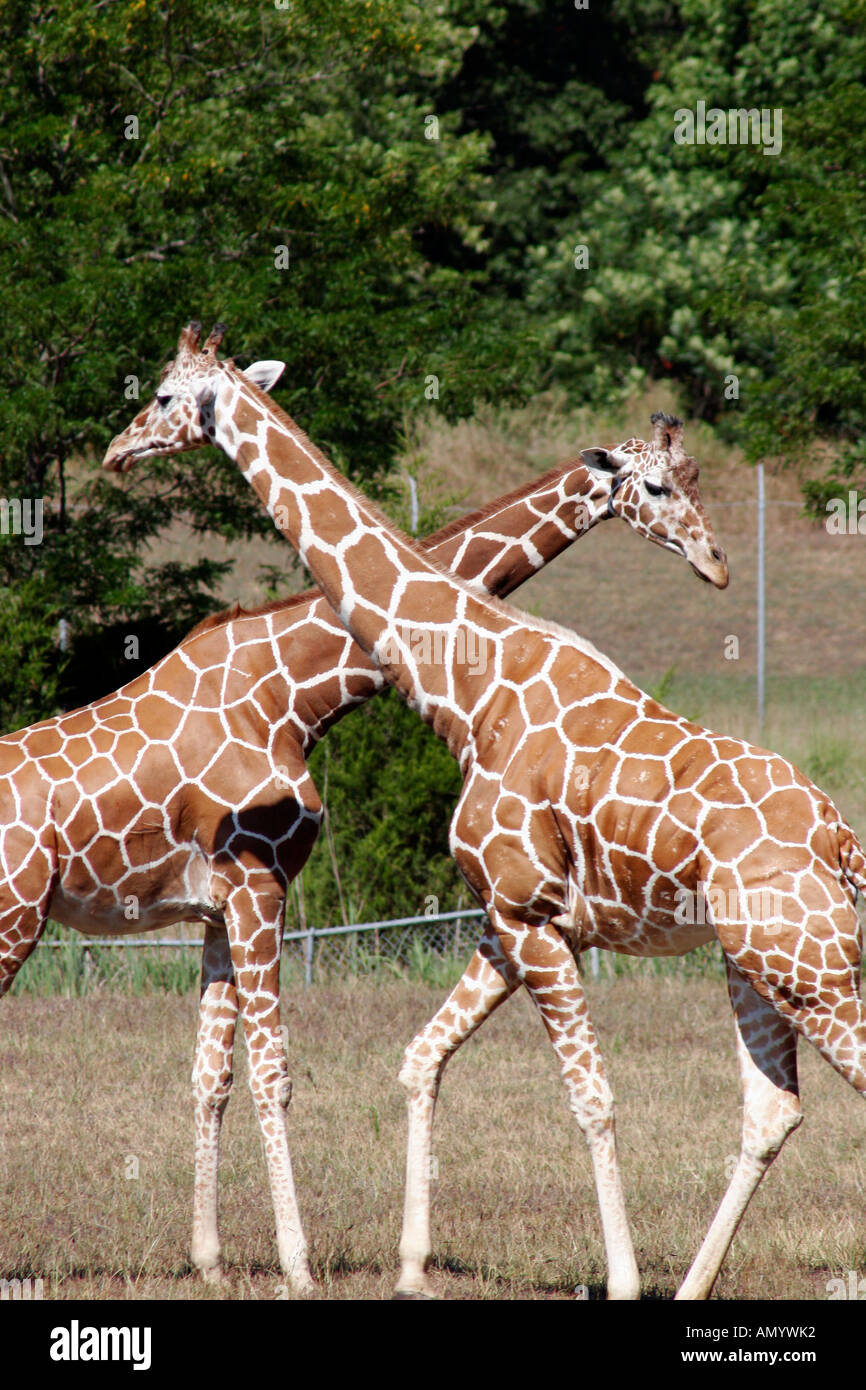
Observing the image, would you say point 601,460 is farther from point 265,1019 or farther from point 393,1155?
point 393,1155

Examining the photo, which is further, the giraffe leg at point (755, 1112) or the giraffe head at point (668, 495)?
the giraffe head at point (668, 495)

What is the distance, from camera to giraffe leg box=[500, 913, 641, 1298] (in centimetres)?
552

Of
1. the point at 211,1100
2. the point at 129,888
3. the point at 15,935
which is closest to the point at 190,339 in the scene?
the point at 129,888

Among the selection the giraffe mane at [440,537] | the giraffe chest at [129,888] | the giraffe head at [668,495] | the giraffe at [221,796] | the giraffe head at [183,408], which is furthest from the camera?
the giraffe mane at [440,537]

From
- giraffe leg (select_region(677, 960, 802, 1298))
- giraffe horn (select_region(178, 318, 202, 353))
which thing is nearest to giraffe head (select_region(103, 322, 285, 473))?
giraffe horn (select_region(178, 318, 202, 353))

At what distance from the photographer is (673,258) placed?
2823 cm

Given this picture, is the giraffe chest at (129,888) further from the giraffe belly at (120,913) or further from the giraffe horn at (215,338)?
the giraffe horn at (215,338)

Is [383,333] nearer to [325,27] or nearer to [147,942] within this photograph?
[325,27]

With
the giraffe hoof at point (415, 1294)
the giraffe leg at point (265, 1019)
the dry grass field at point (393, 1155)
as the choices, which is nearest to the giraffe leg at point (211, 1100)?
the dry grass field at point (393, 1155)

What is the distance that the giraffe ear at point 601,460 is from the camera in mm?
6184

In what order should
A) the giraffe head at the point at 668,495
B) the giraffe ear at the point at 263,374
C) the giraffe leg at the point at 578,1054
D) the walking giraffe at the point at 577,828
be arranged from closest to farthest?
the walking giraffe at the point at 577,828
the giraffe leg at the point at 578,1054
the giraffe head at the point at 668,495
the giraffe ear at the point at 263,374

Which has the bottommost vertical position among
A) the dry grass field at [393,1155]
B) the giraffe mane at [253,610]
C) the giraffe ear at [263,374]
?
the dry grass field at [393,1155]

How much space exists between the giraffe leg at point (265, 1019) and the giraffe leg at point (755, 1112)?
1.63 metres

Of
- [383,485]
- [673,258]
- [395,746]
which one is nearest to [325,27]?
[383,485]
